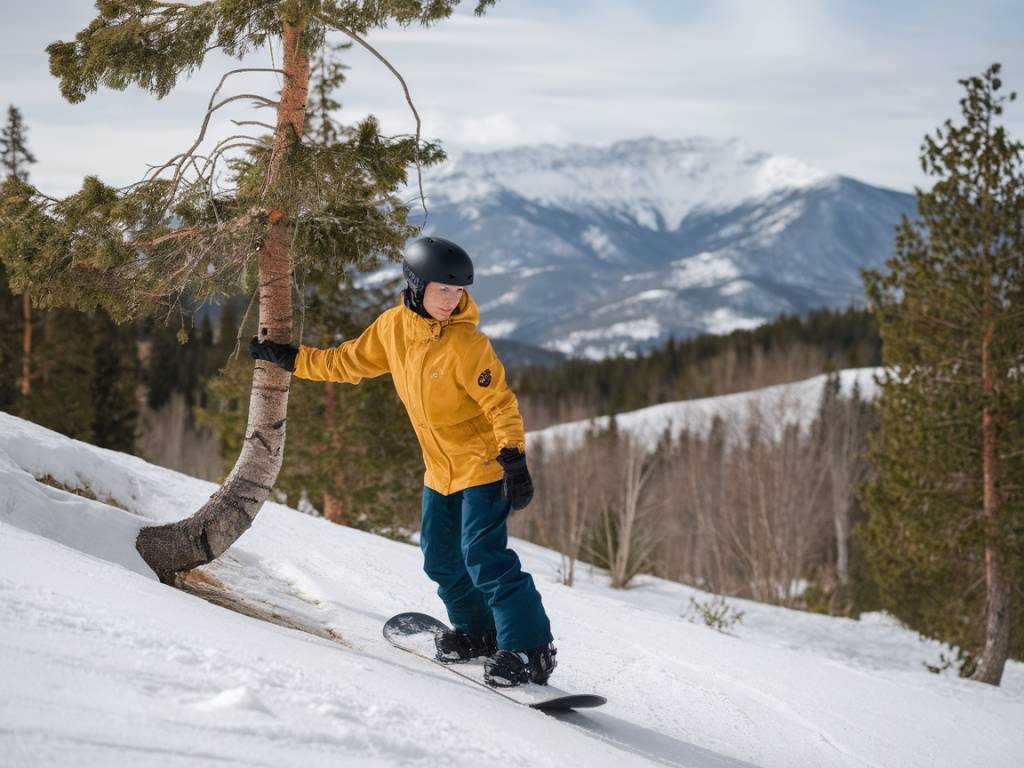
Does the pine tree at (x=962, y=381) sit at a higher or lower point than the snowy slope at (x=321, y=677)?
higher

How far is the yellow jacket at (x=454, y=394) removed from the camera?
12.4 ft

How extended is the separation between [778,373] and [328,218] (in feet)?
144

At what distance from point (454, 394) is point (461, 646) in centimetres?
136

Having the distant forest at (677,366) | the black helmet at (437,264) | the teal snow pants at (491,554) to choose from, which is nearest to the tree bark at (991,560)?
the teal snow pants at (491,554)

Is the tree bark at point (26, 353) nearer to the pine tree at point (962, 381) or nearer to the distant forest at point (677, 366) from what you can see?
the pine tree at point (962, 381)

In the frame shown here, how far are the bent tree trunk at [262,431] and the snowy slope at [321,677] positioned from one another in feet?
0.73

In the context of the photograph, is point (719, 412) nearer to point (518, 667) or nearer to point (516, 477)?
point (518, 667)

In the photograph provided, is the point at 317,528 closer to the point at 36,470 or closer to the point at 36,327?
the point at 36,470

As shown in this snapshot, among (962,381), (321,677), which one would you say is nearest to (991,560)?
(962,381)

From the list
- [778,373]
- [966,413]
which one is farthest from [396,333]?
[778,373]

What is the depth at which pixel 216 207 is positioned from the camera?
15.8 ft

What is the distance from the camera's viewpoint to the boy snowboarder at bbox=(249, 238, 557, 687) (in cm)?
378

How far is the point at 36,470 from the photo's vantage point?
16.6 feet

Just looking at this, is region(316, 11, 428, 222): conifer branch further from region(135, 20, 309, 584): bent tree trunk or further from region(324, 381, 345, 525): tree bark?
region(324, 381, 345, 525): tree bark
